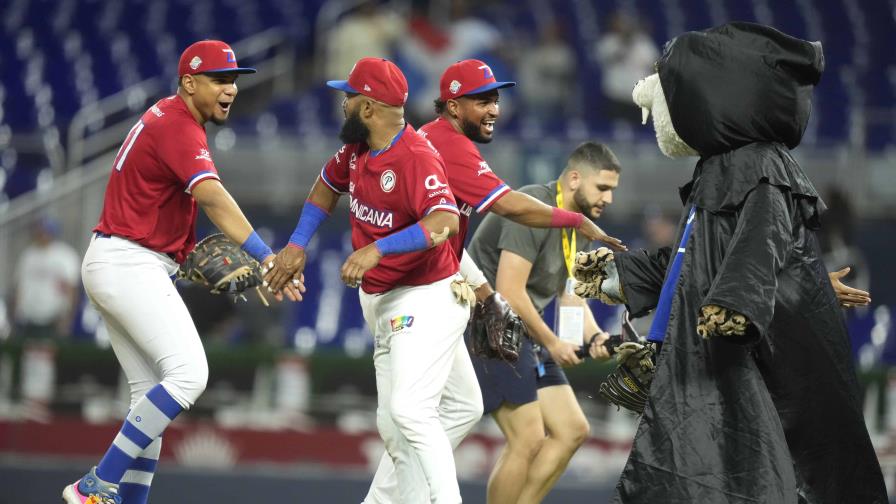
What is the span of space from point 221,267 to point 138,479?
3.28 ft

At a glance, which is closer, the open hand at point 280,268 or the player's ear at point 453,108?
the open hand at point 280,268

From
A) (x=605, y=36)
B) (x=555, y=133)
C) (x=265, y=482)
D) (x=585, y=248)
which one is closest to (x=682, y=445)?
(x=585, y=248)

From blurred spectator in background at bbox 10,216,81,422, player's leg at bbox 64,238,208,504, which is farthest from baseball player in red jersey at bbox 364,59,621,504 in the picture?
blurred spectator in background at bbox 10,216,81,422

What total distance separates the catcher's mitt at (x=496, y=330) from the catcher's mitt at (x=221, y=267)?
103 centimetres

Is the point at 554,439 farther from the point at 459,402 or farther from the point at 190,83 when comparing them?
the point at 190,83

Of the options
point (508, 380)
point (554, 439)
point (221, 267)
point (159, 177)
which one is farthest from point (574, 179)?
point (159, 177)

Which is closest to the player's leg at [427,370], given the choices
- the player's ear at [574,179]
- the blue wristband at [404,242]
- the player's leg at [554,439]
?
the blue wristband at [404,242]

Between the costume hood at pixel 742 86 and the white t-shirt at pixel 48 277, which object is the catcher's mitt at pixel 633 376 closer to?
the costume hood at pixel 742 86

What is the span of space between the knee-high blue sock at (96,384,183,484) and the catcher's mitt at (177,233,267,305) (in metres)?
0.56

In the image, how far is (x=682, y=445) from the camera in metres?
4.14

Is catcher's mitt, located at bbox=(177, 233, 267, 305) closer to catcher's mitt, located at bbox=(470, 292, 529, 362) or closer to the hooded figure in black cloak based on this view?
catcher's mitt, located at bbox=(470, 292, 529, 362)

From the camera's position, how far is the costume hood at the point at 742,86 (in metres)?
4.36

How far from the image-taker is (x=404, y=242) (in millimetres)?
4957

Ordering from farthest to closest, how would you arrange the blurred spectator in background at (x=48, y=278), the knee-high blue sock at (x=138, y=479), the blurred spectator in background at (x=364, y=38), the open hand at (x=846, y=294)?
the blurred spectator in background at (x=364, y=38)
the blurred spectator in background at (x=48, y=278)
the knee-high blue sock at (x=138, y=479)
the open hand at (x=846, y=294)
